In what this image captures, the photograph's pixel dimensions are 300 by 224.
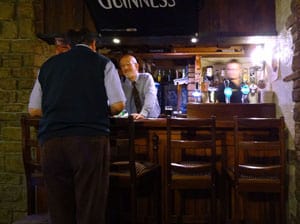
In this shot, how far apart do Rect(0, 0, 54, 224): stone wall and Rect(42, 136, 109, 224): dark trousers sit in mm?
1485

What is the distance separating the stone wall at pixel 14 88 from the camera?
360cm

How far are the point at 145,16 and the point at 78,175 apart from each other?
207 cm

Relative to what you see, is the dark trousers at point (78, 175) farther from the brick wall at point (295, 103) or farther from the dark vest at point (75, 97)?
the brick wall at point (295, 103)

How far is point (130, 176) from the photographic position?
2.80 metres

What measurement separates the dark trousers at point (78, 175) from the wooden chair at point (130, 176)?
0.52m

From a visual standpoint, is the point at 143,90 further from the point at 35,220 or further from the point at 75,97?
the point at 75,97

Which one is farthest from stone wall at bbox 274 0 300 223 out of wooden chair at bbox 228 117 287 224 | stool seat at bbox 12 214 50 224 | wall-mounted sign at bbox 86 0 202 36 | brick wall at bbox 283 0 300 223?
stool seat at bbox 12 214 50 224

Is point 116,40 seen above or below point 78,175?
above

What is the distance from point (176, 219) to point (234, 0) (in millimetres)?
2246

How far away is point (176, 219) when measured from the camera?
3188 mm

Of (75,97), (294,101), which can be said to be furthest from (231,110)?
(75,97)

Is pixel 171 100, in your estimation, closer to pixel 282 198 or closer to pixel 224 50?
pixel 224 50

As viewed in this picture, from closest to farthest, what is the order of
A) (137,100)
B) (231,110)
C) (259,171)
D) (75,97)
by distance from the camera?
(75,97)
(259,171)
(231,110)
(137,100)

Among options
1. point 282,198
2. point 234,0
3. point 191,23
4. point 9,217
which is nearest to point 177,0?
point 191,23
